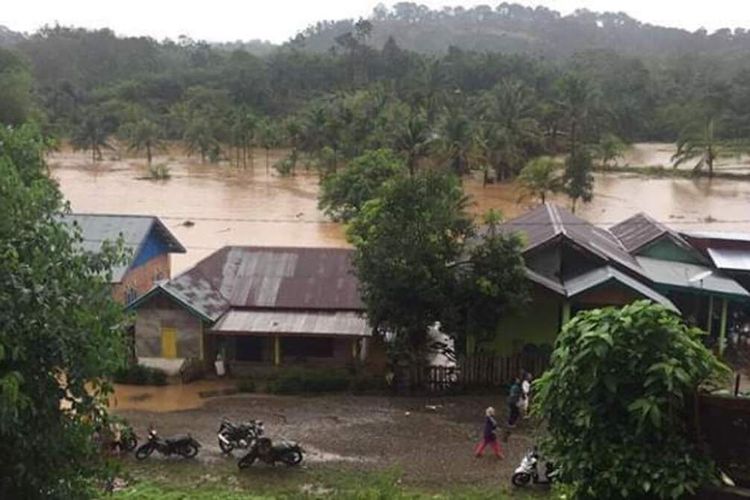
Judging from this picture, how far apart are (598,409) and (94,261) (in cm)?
443

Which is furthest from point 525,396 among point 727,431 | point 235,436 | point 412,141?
point 412,141

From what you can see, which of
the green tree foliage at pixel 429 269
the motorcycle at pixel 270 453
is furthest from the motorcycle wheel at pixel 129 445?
the green tree foliage at pixel 429 269

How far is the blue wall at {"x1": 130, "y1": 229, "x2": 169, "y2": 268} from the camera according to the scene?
22.6 meters

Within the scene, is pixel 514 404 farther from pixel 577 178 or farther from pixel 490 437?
pixel 577 178

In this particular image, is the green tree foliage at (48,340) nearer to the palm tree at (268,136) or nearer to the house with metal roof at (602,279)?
the house with metal roof at (602,279)

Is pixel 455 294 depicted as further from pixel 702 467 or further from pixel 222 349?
pixel 702 467

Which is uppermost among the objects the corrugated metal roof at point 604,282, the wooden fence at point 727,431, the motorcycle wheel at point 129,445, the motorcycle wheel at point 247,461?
the wooden fence at point 727,431

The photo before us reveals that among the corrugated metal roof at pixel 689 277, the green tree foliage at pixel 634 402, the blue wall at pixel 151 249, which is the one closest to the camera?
the green tree foliage at pixel 634 402

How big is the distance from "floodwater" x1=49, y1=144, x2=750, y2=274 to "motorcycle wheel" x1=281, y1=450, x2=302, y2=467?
17354mm

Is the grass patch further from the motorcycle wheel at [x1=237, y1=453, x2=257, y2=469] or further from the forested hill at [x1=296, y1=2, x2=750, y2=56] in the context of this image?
the forested hill at [x1=296, y1=2, x2=750, y2=56]

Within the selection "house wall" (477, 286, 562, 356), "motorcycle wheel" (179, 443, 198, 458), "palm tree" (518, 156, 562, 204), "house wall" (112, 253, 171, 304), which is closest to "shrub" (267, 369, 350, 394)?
"house wall" (477, 286, 562, 356)

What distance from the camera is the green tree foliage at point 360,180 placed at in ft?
109

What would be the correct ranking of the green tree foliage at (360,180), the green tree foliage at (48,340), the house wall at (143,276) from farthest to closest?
the green tree foliage at (360,180) → the house wall at (143,276) → the green tree foliage at (48,340)

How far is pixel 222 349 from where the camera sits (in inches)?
765
